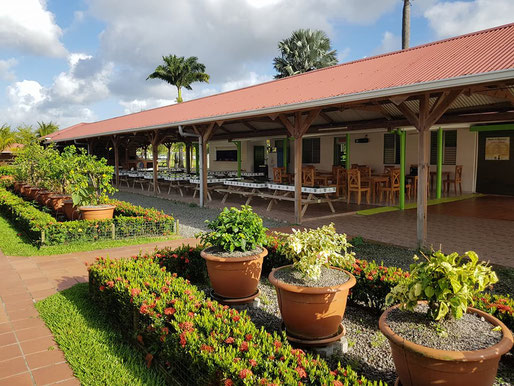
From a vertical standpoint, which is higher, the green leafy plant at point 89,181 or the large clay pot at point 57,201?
the green leafy plant at point 89,181

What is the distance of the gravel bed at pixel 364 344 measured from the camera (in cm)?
276

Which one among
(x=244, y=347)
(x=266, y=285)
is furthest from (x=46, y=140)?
(x=244, y=347)

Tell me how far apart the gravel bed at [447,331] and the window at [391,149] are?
12.4m

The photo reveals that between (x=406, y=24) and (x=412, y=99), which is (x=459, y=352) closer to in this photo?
(x=412, y=99)

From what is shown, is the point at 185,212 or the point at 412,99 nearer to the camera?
the point at 412,99

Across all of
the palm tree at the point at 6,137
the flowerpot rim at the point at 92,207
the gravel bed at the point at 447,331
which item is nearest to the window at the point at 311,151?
the flowerpot rim at the point at 92,207

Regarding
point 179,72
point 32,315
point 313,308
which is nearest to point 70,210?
point 32,315

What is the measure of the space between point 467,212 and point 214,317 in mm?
8510

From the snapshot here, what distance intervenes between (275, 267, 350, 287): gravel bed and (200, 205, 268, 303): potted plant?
0.48 m

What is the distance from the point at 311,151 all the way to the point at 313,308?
1460 cm

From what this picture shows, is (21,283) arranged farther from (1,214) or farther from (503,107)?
(503,107)

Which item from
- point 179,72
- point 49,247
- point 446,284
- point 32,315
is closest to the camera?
point 446,284

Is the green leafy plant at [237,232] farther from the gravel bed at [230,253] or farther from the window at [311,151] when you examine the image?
the window at [311,151]

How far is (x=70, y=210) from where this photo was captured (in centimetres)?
835
